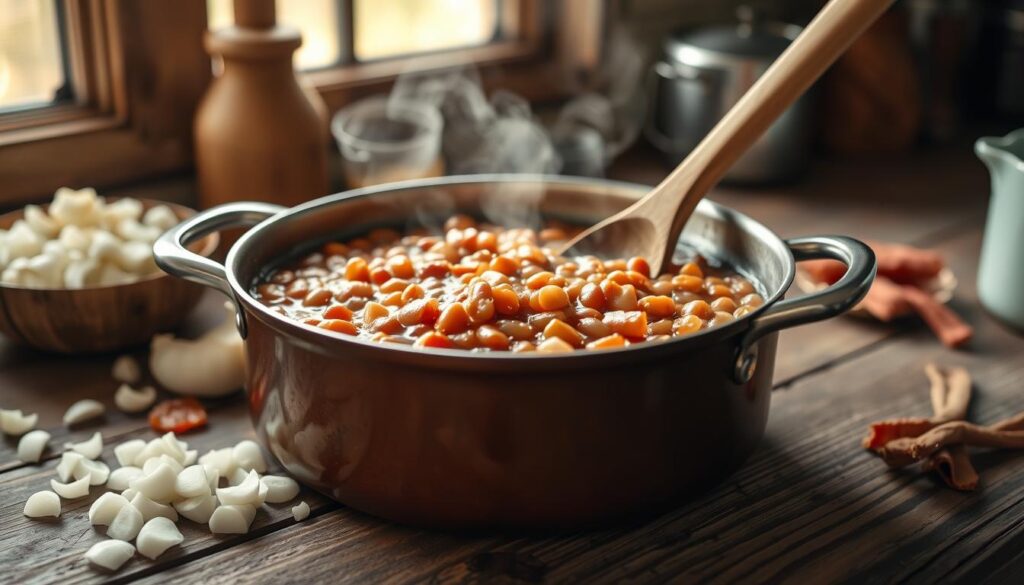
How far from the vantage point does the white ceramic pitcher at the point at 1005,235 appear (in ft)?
4.41

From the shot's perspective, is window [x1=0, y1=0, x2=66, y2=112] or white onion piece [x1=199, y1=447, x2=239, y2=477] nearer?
white onion piece [x1=199, y1=447, x2=239, y2=477]

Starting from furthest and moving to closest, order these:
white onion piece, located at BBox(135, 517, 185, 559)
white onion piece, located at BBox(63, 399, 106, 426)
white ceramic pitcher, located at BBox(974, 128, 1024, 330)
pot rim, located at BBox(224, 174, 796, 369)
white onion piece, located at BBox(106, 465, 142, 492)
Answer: white ceramic pitcher, located at BBox(974, 128, 1024, 330) < white onion piece, located at BBox(63, 399, 106, 426) < white onion piece, located at BBox(106, 465, 142, 492) < white onion piece, located at BBox(135, 517, 185, 559) < pot rim, located at BBox(224, 174, 796, 369)

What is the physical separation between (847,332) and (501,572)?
0.75 meters

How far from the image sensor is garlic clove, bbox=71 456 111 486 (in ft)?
3.46

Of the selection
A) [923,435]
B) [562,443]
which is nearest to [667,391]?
[562,443]

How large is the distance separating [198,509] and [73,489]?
140 millimetres

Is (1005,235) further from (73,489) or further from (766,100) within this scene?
(73,489)

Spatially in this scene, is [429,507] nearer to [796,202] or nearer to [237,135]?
[237,135]

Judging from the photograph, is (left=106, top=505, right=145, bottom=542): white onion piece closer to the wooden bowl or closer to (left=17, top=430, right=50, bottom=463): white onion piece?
(left=17, top=430, right=50, bottom=463): white onion piece

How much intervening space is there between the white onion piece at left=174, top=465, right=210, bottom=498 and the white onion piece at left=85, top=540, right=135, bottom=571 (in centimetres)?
7

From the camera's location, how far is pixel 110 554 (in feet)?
3.05

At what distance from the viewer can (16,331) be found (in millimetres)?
1245

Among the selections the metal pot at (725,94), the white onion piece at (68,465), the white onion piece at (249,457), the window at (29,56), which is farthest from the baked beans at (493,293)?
the metal pot at (725,94)

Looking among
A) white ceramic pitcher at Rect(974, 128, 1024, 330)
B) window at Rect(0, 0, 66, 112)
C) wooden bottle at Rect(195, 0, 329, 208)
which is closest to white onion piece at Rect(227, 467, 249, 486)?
wooden bottle at Rect(195, 0, 329, 208)
